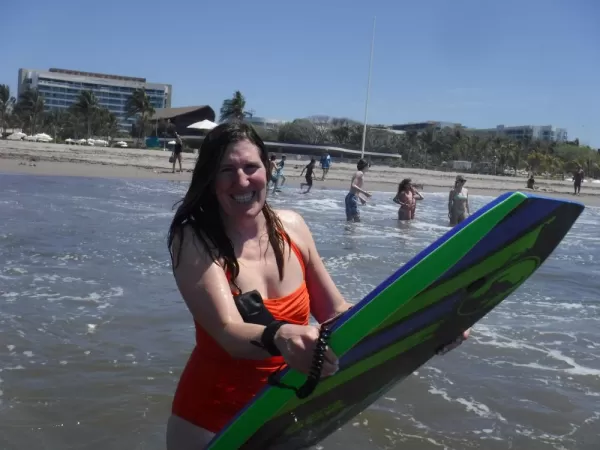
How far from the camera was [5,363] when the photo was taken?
4602 mm

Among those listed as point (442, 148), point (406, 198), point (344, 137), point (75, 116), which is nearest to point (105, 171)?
point (406, 198)

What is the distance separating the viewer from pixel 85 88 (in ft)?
530

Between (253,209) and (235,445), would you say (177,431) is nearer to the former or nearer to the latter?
(235,445)

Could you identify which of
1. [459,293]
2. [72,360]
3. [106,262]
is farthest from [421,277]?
[106,262]

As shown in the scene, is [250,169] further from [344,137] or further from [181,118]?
[344,137]

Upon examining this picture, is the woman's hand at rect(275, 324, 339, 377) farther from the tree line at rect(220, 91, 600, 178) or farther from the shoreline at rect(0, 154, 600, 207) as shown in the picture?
the tree line at rect(220, 91, 600, 178)

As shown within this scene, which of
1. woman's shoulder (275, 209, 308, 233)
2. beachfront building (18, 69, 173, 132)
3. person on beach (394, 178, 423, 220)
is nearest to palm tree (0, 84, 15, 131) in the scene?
beachfront building (18, 69, 173, 132)

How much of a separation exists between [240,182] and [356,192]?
1263 centimetres

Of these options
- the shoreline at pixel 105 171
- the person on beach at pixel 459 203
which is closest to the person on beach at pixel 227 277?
the person on beach at pixel 459 203

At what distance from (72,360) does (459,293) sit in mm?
3488

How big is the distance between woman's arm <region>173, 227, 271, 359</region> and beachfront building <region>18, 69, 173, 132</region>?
159m

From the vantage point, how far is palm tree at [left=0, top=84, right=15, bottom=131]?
8294 cm

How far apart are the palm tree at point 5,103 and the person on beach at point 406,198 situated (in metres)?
76.2

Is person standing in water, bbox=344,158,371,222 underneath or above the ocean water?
above
